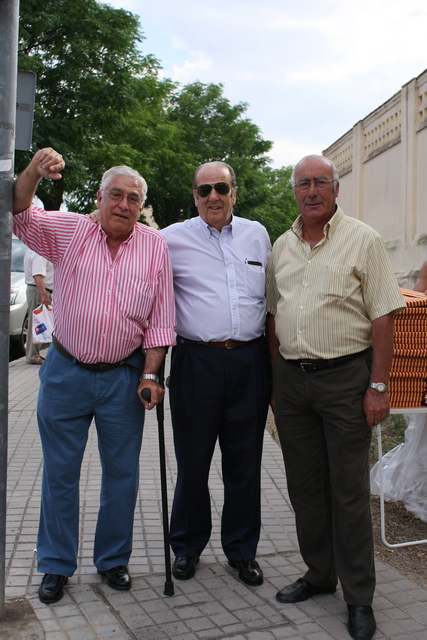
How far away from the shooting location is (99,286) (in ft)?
11.2

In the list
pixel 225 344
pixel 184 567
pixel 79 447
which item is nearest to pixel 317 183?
pixel 225 344

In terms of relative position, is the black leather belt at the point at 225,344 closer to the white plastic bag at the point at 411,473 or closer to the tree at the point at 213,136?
the white plastic bag at the point at 411,473

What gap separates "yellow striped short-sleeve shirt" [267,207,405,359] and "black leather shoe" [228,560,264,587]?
48.1 inches

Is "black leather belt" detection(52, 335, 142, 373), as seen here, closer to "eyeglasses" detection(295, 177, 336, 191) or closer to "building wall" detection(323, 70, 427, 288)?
"eyeglasses" detection(295, 177, 336, 191)

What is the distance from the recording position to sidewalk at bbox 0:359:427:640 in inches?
124

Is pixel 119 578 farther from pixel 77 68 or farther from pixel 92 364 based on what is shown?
pixel 77 68

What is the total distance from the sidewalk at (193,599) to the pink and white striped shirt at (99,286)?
4.01 feet

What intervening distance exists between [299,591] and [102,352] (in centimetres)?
159

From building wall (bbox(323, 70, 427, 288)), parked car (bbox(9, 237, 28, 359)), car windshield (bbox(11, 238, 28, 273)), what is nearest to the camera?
parked car (bbox(9, 237, 28, 359))

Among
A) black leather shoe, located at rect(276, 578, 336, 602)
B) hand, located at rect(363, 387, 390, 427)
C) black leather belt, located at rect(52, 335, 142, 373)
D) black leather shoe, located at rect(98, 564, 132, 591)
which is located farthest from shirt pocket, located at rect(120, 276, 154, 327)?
black leather shoe, located at rect(276, 578, 336, 602)

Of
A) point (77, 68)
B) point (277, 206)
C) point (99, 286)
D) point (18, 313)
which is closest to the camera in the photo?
point (99, 286)

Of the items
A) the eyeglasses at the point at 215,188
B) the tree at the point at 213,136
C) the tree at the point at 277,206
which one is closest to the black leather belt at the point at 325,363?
the eyeglasses at the point at 215,188

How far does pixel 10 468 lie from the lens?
566cm

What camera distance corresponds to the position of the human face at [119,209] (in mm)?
3424
